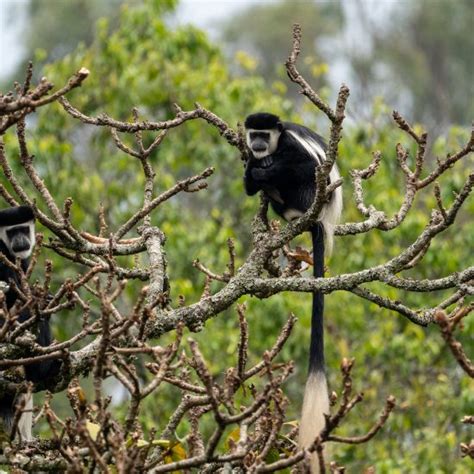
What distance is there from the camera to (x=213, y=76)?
6.93 metres

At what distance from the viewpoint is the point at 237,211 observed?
709cm

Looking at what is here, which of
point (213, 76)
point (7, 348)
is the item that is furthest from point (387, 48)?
point (7, 348)

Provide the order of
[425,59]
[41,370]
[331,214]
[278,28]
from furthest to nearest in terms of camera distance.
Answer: [278,28], [425,59], [331,214], [41,370]

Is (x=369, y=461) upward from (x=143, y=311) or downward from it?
upward

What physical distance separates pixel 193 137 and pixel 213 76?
1.60ft

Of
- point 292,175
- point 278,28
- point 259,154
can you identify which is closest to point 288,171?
point 292,175

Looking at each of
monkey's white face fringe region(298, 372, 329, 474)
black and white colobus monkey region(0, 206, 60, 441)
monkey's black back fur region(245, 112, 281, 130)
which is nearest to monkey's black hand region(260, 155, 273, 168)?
monkey's black back fur region(245, 112, 281, 130)

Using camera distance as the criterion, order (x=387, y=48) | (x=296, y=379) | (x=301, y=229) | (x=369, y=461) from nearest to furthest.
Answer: (x=301, y=229)
(x=369, y=461)
(x=296, y=379)
(x=387, y=48)

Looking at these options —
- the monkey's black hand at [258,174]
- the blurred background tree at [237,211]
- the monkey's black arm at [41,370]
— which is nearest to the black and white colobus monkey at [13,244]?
the monkey's black arm at [41,370]

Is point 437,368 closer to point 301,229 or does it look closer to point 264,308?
point 264,308

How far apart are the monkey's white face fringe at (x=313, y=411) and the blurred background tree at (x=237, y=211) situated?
2.24 metres

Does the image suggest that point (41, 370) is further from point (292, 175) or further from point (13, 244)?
point (292, 175)

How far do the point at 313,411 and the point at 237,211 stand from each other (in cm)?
451

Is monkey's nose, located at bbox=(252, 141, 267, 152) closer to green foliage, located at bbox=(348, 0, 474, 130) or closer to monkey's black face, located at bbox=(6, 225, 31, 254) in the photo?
monkey's black face, located at bbox=(6, 225, 31, 254)
